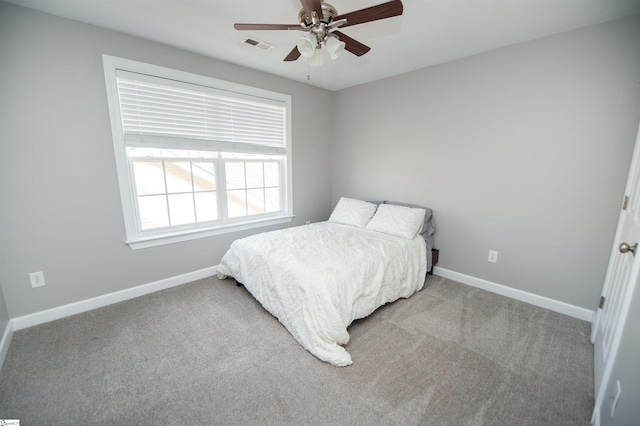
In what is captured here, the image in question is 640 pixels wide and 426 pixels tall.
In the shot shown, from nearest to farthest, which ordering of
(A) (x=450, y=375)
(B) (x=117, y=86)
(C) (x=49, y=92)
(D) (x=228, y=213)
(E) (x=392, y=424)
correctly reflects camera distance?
(E) (x=392, y=424) → (A) (x=450, y=375) → (C) (x=49, y=92) → (B) (x=117, y=86) → (D) (x=228, y=213)

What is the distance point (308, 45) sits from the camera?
1.68 m

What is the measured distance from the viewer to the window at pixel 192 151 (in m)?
2.38

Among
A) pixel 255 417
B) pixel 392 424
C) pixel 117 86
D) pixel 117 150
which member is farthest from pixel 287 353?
pixel 117 86

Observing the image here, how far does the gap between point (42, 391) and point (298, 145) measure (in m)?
3.27

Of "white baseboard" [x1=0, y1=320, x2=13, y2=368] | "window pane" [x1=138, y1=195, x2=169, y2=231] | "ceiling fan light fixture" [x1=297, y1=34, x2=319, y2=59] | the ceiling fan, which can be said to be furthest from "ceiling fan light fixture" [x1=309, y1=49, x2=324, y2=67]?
"white baseboard" [x1=0, y1=320, x2=13, y2=368]

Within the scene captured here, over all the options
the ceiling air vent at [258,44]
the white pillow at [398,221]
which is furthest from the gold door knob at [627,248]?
the ceiling air vent at [258,44]

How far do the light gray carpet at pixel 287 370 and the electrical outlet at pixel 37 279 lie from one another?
14.0 inches

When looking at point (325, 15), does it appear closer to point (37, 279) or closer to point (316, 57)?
point (316, 57)

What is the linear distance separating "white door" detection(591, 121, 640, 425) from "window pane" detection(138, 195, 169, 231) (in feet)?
11.4

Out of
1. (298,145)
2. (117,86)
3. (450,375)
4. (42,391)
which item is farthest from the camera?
(298,145)

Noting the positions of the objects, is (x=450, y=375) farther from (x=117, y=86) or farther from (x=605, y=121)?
(x=117, y=86)

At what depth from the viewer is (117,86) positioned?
2262mm

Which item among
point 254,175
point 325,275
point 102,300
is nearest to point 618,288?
point 325,275

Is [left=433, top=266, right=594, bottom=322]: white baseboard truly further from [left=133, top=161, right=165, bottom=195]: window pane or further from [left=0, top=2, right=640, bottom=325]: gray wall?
[left=133, top=161, right=165, bottom=195]: window pane
